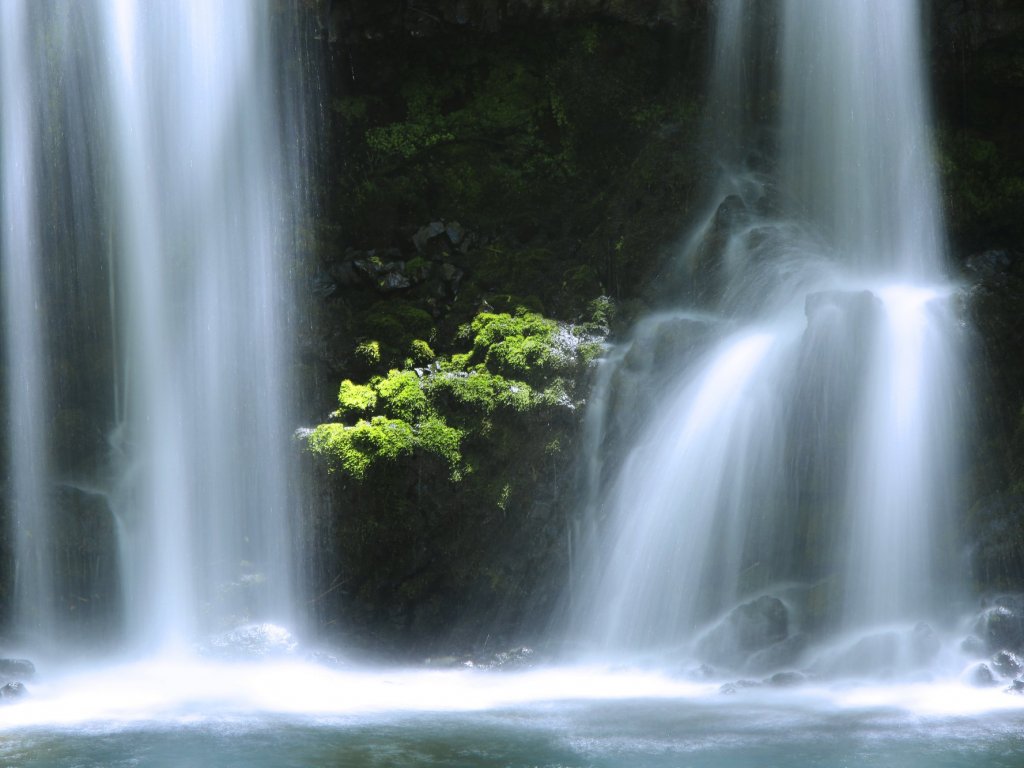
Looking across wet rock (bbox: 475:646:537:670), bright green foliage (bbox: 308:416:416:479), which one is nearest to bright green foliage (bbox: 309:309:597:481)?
bright green foliage (bbox: 308:416:416:479)

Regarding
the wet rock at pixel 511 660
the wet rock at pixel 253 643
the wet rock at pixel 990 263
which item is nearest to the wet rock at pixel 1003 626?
the wet rock at pixel 990 263

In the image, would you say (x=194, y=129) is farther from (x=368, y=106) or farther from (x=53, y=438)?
(x=53, y=438)

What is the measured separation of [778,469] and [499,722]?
4175mm

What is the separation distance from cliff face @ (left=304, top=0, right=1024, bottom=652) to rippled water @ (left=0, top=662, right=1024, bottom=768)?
54.6 inches

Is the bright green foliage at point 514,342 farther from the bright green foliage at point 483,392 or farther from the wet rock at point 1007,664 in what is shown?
the wet rock at point 1007,664

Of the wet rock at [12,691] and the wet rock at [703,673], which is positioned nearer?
the wet rock at [12,691]

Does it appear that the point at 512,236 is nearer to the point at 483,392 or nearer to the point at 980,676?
the point at 483,392

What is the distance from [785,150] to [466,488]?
685cm

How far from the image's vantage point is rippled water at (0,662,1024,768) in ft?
28.9

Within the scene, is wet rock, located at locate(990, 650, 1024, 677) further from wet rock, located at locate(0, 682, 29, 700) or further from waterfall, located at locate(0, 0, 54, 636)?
waterfall, located at locate(0, 0, 54, 636)

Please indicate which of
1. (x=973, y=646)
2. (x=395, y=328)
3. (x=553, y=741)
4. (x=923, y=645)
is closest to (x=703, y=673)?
(x=923, y=645)

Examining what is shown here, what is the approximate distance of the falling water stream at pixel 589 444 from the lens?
10.1 meters

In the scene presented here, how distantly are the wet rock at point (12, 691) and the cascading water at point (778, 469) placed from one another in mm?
5647

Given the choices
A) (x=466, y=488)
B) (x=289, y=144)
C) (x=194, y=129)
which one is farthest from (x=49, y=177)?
(x=466, y=488)
